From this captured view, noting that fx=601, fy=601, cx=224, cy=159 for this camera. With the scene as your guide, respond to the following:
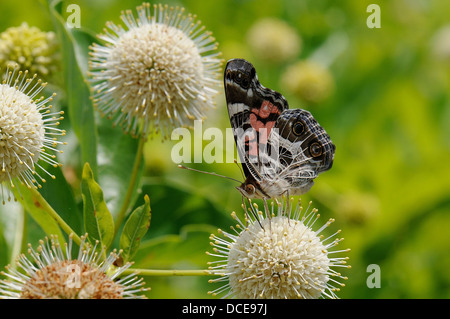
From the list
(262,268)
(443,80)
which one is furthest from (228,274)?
(443,80)

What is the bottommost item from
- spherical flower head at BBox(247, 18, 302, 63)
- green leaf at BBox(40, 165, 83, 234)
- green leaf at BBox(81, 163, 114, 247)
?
green leaf at BBox(81, 163, 114, 247)

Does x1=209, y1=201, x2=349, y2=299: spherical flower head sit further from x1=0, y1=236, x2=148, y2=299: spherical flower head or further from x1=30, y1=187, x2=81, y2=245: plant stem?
x1=30, y1=187, x2=81, y2=245: plant stem

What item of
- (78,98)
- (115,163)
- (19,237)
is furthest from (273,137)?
(19,237)

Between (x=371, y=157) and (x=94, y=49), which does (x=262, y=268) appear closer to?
(x=94, y=49)

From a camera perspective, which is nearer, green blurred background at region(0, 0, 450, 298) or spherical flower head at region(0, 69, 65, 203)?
spherical flower head at region(0, 69, 65, 203)

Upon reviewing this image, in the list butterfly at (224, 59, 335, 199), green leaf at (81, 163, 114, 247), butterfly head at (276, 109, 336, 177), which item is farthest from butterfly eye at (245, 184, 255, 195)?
green leaf at (81, 163, 114, 247)

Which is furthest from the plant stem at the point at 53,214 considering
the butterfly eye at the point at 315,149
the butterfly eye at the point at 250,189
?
the butterfly eye at the point at 315,149

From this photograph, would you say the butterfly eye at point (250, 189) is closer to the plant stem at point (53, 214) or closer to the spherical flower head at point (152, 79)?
the spherical flower head at point (152, 79)
